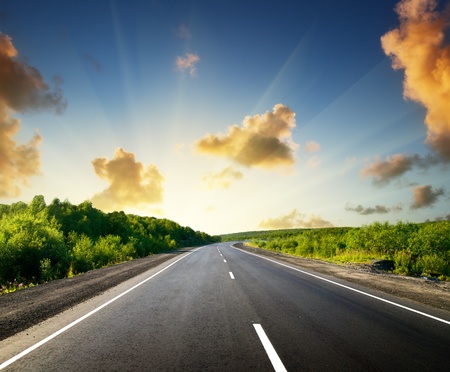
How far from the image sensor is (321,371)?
133 inches

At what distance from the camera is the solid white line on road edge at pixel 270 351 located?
347 cm

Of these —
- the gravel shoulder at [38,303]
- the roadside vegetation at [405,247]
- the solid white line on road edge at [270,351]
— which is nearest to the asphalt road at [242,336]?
the solid white line on road edge at [270,351]

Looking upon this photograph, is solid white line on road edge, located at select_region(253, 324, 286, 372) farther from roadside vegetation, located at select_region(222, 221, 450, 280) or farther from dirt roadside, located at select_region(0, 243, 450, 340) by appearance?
roadside vegetation, located at select_region(222, 221, 450, 280)

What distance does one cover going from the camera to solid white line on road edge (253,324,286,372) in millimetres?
3473

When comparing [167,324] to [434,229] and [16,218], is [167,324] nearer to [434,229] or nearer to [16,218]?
[16,218]

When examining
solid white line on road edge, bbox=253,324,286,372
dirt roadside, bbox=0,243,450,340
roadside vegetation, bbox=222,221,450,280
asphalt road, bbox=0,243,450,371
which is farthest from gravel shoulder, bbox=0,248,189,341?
roadside vegetation, bbox=222,221,450,280

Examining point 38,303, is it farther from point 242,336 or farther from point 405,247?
point 405,247

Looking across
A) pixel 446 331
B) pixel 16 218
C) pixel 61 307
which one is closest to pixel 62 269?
pixel 16 218

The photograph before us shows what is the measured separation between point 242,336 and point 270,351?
81 cm

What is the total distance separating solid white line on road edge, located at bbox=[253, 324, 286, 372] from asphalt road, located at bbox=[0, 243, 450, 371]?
1 centimetres

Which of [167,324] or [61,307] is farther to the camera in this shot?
[61,307]

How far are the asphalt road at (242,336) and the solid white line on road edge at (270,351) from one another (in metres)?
0.01

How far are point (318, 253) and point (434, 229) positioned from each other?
11348 millimetres

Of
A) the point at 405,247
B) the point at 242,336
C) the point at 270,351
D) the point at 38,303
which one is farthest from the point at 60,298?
the point at 405,247
